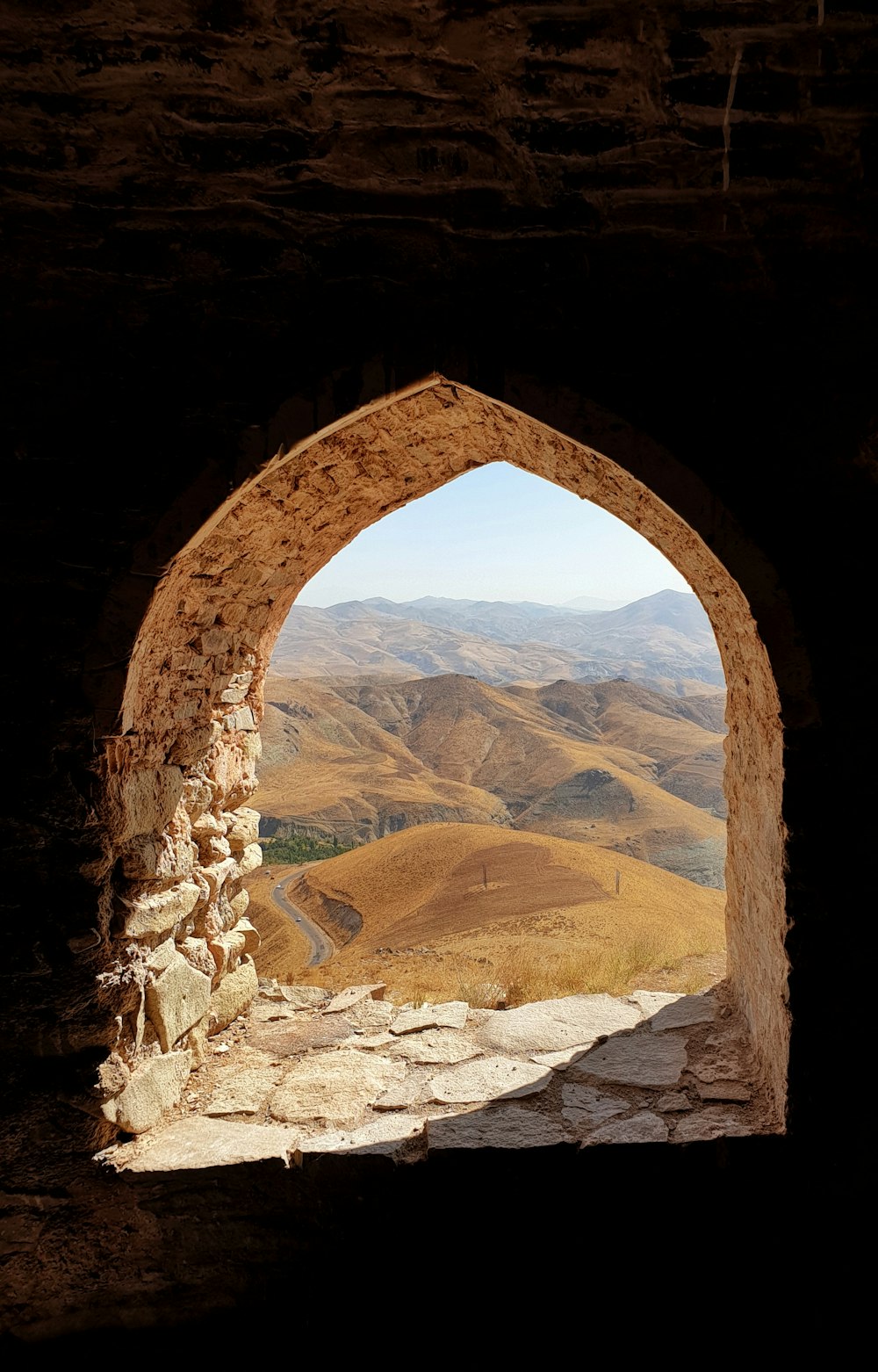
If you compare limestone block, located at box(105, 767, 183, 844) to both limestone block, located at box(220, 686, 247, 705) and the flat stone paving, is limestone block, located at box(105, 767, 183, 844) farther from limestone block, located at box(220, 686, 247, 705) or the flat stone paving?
the flat stone paving

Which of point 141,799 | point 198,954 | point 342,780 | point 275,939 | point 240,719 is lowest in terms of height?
point 275,939

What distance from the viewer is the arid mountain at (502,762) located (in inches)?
928

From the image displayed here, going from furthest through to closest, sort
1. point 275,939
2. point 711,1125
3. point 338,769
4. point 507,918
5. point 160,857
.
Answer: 1. point 338,769
2. point 275,939
3. point 507,918
4. point 160,857
5. point 711,1125

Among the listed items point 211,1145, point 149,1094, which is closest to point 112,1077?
point 149,1094

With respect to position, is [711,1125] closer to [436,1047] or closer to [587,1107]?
[587,1107]

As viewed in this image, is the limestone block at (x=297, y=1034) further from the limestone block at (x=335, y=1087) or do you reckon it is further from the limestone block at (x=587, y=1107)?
the limestone block at (x=587, y=1107)

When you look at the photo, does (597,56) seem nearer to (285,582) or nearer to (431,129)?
(431,129)

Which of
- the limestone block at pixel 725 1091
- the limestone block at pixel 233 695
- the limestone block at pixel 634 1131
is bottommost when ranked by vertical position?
the limestone block at pixel 634 1131

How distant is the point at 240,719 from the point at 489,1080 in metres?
2.00

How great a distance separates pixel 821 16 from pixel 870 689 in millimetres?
2172

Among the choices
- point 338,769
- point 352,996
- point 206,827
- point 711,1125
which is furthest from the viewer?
point 338,769

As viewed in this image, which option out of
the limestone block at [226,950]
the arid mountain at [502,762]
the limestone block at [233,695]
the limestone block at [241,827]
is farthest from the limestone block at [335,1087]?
the arid mountain at [502,762]

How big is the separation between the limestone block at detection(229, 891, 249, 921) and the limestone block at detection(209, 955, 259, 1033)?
240mm

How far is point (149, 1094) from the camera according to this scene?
2799 millimetres
